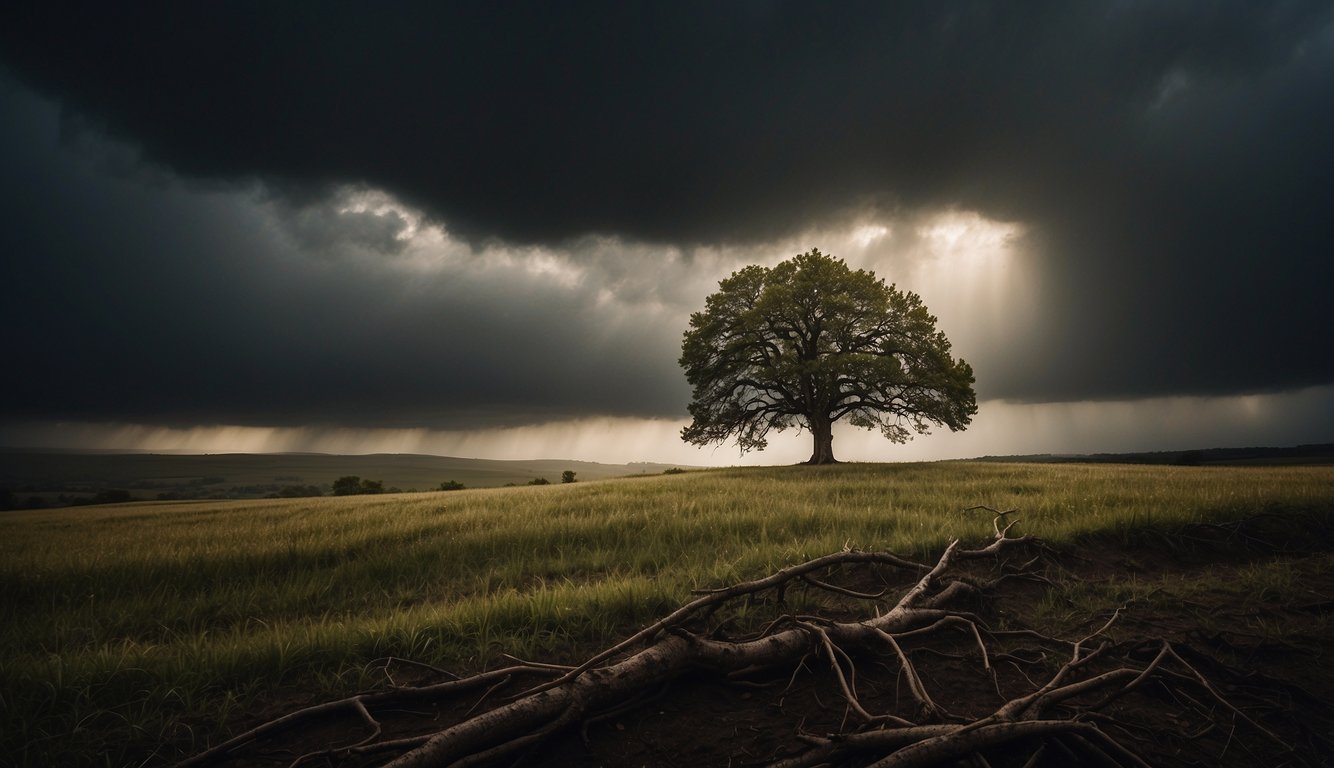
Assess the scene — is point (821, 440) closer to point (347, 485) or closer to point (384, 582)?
point (384, 582)

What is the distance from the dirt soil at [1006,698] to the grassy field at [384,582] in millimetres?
479

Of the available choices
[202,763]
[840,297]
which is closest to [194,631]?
[202,763]

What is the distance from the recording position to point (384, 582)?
223 inches

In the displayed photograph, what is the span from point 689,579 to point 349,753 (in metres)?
2.91

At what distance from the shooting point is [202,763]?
1986 millimetres

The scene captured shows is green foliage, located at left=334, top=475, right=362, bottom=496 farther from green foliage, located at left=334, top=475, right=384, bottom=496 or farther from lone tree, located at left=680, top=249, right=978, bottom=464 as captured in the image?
lone tree, located at left=680, top=249, right=978, bottom=464

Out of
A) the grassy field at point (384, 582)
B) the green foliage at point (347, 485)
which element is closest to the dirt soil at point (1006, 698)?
the grassy field at point (384, 582)

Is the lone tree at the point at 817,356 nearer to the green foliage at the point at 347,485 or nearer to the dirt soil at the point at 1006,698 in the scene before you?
the dirt soil at the point at 1006,698

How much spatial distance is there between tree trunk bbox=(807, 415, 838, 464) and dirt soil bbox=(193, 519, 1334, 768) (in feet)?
69.6

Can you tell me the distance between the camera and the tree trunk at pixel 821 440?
82.7 ft

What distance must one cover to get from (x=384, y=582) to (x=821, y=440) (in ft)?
73.9

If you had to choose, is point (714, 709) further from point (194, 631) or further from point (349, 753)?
point (194, 631)

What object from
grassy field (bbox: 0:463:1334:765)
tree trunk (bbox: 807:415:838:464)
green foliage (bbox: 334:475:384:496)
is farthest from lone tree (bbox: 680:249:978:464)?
green foliage (bbox: 334:475:384:496)

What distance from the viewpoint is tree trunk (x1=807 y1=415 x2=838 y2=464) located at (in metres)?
25.2
